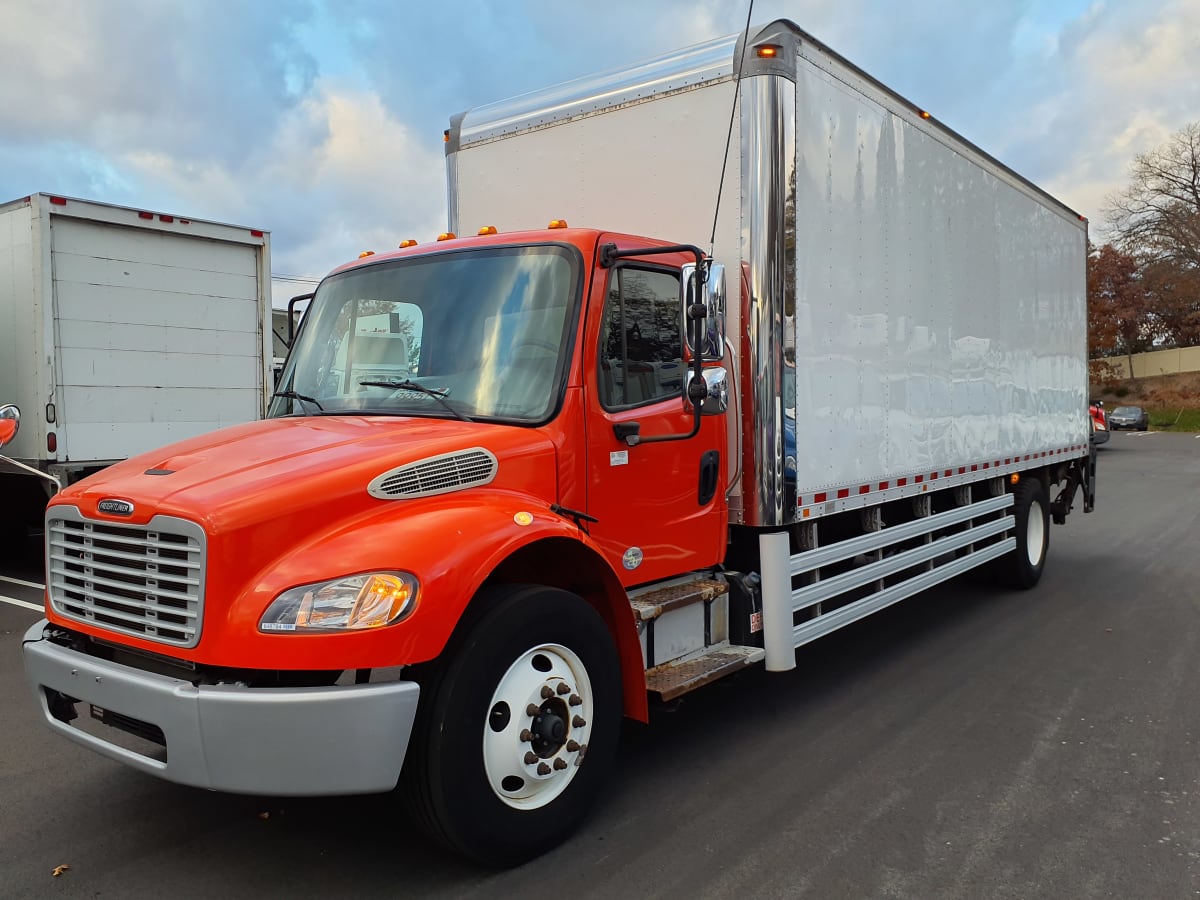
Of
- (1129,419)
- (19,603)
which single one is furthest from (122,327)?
(1129,419)

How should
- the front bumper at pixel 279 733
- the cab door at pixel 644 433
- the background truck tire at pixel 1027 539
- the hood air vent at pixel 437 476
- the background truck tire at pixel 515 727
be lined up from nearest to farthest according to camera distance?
the front bumper at pixel 279 733, the background truck tire at pixel 515 727, the hood air vent at pixel 437 476, the cab door at pixel 644 433, the background truck tire at pixel 1027 539

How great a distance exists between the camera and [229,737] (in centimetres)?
299

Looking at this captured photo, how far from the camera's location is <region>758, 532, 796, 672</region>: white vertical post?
4969mm

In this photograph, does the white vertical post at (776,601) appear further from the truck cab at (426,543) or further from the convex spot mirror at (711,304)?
the convex spot mirror at (711,304)

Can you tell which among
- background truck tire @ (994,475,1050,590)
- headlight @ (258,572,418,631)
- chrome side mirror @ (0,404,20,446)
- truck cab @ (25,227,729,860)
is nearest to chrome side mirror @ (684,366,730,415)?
truck cab @ (25,227,729,860)

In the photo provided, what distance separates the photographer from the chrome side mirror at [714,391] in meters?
4.23

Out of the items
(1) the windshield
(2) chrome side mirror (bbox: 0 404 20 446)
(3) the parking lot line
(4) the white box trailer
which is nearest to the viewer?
(1) the windshield

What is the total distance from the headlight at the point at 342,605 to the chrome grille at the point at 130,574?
11.1 inches

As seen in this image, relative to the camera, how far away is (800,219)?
503 cm

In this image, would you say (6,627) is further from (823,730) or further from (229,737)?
(823,730)

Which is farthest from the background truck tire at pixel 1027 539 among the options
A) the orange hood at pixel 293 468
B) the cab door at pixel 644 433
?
the orange hood at pixel 293 468

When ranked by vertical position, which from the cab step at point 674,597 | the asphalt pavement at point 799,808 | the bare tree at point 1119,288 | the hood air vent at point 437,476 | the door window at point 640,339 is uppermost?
the bare tree at point 1119,288

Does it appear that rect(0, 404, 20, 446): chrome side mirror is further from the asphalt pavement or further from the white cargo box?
the asphalt pavement

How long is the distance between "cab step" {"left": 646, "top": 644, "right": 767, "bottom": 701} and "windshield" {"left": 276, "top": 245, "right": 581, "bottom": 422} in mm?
1331
